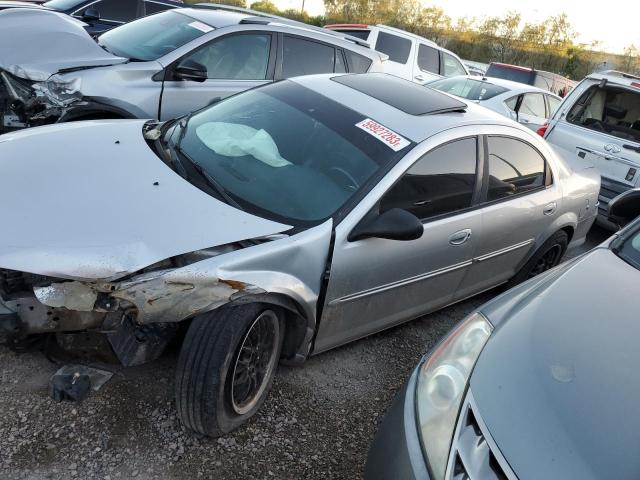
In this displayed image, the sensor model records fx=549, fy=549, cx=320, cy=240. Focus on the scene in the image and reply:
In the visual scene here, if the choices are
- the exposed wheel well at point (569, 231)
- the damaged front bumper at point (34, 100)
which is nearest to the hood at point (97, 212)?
the damaged front bumper at point (34, 100)

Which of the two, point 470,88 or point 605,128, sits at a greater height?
point 605,128

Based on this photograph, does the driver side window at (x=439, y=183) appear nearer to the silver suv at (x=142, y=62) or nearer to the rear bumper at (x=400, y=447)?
the rear bumper at (x=400, y=447)

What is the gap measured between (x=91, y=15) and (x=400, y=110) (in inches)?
228

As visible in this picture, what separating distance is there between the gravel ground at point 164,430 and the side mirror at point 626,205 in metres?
1.99

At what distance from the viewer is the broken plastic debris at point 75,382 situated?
2.60 m

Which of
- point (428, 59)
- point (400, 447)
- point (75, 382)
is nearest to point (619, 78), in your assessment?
point (428, 59)

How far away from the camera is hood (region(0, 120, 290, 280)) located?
2.18 m

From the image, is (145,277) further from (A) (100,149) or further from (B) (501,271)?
(B) (501,271)

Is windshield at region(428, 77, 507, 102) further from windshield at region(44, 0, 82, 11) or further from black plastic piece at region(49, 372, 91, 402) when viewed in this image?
black plastic piece at region(49, 372, 91, 402)

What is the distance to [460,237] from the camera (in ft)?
10.8

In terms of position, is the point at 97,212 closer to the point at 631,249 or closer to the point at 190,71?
the point at 631,249

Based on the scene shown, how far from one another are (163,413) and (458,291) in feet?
6.64

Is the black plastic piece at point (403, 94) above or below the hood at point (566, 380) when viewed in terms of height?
above

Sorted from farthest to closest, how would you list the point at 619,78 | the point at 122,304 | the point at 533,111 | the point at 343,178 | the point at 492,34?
1. the point at 492,34
2. the point at 533,111
3. the point at 619,78
4. the point at 343,178
5. the point at 122,304
